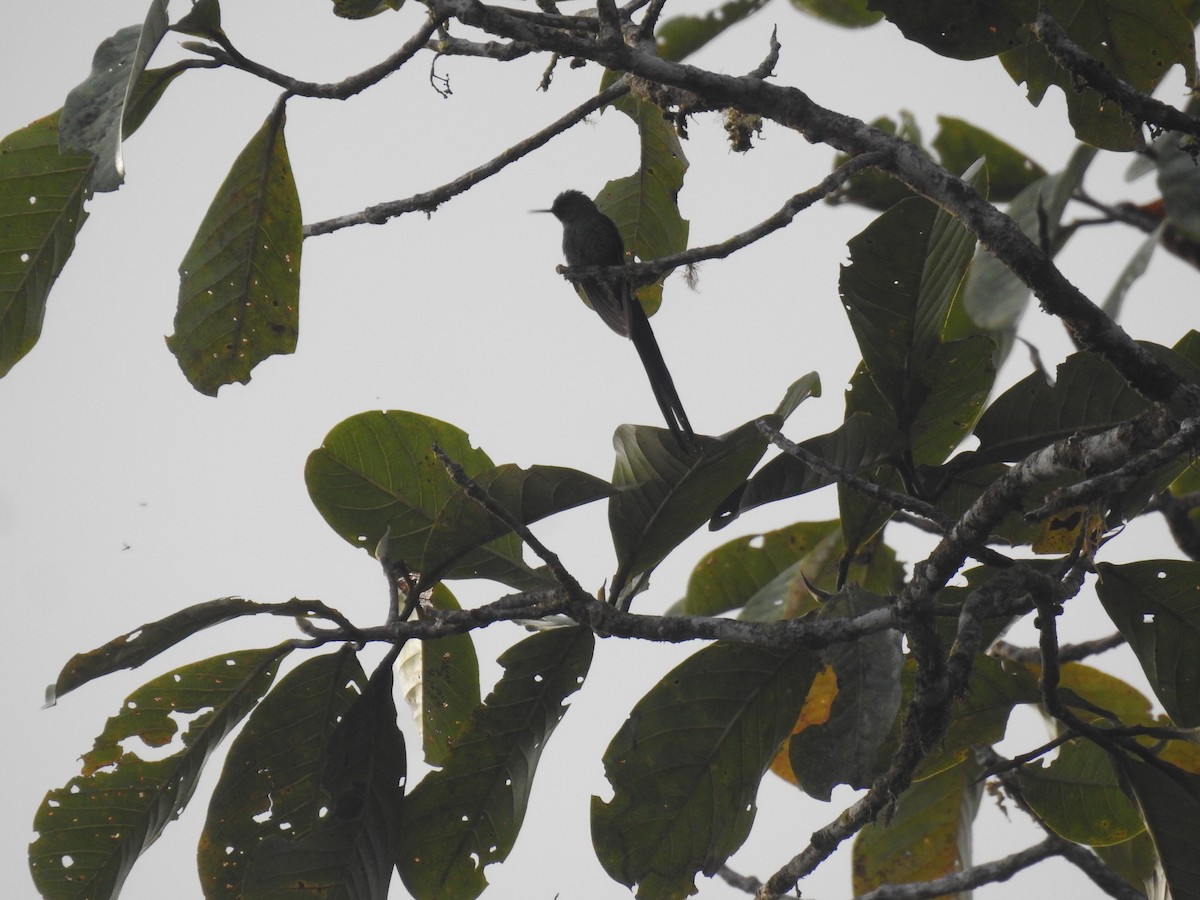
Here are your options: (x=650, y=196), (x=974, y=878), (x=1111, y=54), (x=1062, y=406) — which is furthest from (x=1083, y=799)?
(x=650, y=196)

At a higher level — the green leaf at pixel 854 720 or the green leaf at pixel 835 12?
the green leaf at pixel 835 12

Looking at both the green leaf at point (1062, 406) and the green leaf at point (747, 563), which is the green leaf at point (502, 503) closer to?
the green leaf at point (1062, 406)

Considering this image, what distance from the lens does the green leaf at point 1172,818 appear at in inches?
89.7

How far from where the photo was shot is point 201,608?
217 centimetres

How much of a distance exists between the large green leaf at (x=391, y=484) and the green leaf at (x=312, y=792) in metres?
0.34

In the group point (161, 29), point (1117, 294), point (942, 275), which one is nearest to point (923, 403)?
point (942, 275)

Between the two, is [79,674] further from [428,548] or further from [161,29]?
[161,29]

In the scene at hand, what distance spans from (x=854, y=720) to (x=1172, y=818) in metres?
0.77

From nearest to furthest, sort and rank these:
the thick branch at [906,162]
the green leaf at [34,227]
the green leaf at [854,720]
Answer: the thick branch at [906,162], the green leaf at [854,720], the green leaf at [34,227]

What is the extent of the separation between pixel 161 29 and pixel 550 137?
994mm

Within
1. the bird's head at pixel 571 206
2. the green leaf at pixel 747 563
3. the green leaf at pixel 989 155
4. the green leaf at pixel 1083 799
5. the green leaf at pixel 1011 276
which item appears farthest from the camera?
the bird's head at pixel 571 206

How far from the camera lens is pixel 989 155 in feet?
14.1

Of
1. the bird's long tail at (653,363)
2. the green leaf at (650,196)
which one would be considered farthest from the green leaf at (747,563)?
the green leaf at (650,196)

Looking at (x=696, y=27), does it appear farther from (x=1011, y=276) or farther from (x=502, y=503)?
(x=502, y=503)
